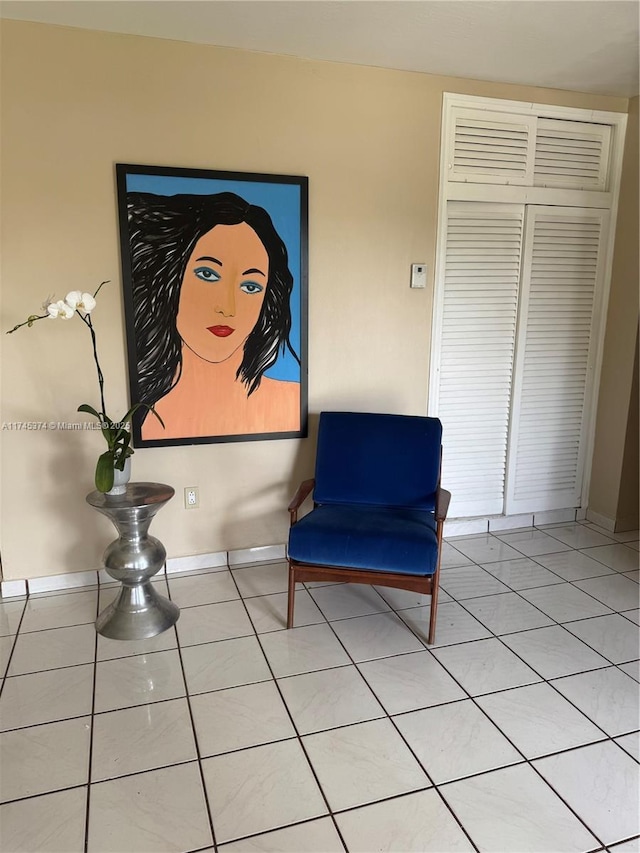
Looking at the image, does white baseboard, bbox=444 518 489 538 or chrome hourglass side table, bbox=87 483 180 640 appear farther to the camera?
white baseboard, bbox=444 518 489 538

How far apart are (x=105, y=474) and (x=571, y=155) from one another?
2987 millimetres

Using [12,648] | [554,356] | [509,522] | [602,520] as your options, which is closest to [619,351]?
[554,356]

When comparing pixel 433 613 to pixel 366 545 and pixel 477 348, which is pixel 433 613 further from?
pixel 477 348

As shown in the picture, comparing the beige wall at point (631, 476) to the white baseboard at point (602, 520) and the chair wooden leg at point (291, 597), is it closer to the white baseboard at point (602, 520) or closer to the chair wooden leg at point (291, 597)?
the white baseboard at point (602, 520)

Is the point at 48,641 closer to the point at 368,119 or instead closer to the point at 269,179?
the point at 269,179

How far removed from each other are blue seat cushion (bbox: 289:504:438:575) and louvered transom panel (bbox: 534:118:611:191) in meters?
2.15

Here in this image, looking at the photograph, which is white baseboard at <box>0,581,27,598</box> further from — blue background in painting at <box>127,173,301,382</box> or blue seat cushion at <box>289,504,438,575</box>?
blue background in painting at <box>127,173,301,382</box>

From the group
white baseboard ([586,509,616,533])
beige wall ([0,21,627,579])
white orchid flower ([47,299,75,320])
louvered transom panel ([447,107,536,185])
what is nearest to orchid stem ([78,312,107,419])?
beige wall ([0,21,627,579])

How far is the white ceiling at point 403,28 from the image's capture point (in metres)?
2.22

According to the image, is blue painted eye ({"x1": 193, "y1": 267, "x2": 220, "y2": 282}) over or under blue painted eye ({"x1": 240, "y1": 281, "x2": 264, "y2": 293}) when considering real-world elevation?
over

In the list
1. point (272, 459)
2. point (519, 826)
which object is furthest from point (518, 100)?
point (519, 826)

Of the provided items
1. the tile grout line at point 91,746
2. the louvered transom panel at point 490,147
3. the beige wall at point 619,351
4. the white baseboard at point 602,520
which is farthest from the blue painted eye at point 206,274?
the white baseboard at point 602,520

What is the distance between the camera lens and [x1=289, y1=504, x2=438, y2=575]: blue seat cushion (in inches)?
91.5

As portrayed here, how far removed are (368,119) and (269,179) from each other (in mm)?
603
